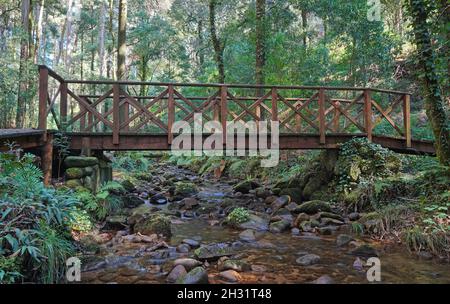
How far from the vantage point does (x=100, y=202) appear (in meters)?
7.48

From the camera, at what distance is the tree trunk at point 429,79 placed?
675cm

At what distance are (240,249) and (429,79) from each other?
4590 millimetres

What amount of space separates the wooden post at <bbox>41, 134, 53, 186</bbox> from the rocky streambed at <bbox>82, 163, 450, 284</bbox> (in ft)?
Answer: 4.96

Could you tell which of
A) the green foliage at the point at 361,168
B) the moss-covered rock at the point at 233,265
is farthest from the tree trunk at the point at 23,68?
the moss-covered rock at the point at 233,265

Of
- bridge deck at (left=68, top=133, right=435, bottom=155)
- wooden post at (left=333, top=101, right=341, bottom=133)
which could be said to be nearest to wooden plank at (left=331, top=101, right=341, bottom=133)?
wooden post at (left=333, top=101, right=341, bottom=133)

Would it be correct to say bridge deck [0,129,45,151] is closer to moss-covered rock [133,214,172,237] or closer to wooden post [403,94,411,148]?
moss-covered rock [133,214,172,237]

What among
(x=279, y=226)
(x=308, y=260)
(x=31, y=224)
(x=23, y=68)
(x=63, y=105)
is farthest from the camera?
(x=23, y=68)

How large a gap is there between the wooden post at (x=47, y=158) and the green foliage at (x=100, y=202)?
0.72 m

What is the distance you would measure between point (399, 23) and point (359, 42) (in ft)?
35.9

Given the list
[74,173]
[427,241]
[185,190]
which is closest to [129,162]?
[185,190]

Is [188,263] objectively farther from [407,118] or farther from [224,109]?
[407,118]

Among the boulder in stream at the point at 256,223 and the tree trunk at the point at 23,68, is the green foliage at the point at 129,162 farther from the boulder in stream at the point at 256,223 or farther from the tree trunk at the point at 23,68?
the boulder in stream at the point at 256,223

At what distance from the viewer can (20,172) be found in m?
5.02
